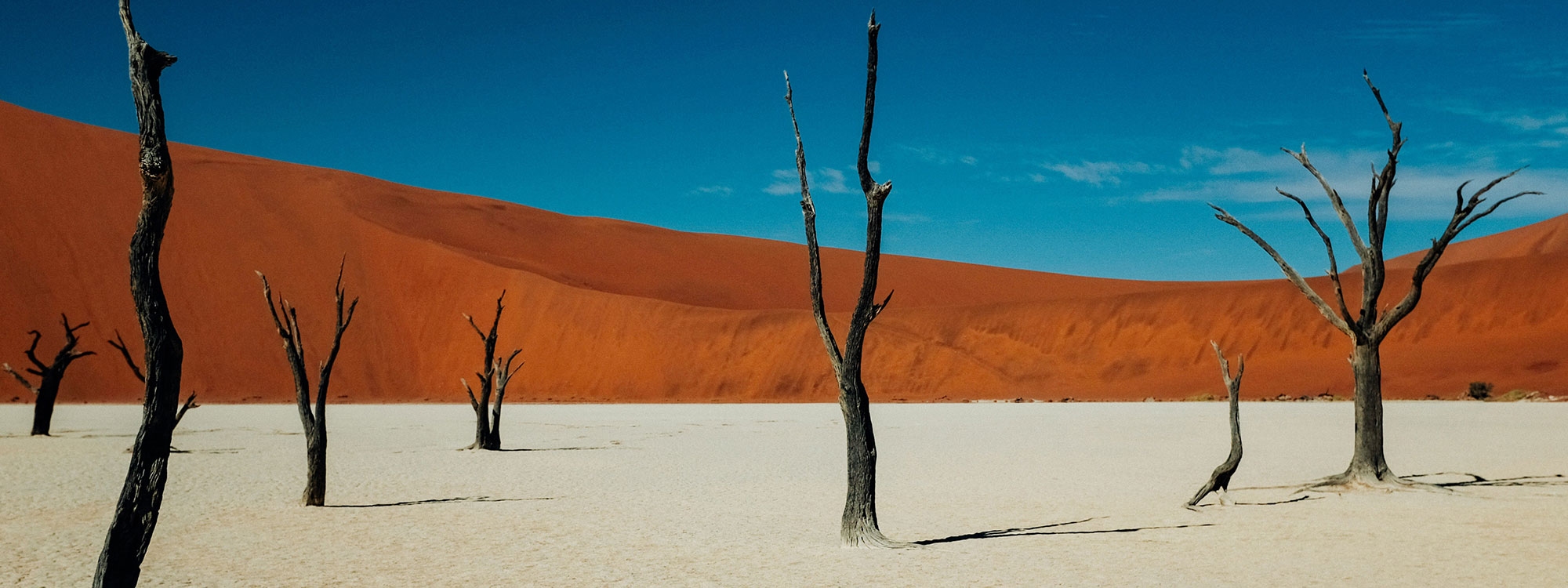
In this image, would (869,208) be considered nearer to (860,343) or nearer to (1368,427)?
(860,343)

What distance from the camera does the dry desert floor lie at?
8.80 meters

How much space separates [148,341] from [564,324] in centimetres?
5676

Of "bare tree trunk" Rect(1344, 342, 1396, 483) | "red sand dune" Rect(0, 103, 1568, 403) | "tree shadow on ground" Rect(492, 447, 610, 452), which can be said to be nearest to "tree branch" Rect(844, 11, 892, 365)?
"bare tree trunk" Rect(1344, 342, 1396, 483)

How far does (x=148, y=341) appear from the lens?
6027mm

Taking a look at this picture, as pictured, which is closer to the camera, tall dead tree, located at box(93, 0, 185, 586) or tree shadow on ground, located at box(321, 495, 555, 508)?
tall dead tree, located at box(93, 0, 185, 586)

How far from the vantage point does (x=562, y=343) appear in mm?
60781

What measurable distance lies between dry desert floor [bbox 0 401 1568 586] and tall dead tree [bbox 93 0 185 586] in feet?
8.21

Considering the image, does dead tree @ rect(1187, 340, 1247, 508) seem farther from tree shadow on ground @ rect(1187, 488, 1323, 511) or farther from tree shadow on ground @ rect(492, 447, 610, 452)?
tree shadow on ground @ rect(492, 447, 610, 452)

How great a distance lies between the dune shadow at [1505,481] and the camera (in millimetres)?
14320

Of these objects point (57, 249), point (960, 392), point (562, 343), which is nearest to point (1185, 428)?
point (960, 392)

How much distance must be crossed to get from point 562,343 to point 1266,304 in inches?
1463

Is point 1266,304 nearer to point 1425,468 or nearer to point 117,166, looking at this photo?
point 1425,468

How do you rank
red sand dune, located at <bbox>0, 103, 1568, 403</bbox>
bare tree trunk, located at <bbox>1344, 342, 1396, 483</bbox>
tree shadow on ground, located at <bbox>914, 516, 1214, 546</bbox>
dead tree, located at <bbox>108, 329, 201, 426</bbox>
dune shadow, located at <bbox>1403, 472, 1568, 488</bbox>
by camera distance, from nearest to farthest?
1. dead tree, located at <bbox>108, 329, 201, 426</bbox>
2. tree shadow on ground, located at <bbox>914, 516, 1214, 546</bbox>
3. bare tree trunk, located at <bbox>1344, 342, 1396, 483</bbox>
4. dune shadow, located at <bbox>1403, 472, 1568, 488</bbox>
5. red sand dune, located at <bbox>0, 103, 1568, 403</bbox>

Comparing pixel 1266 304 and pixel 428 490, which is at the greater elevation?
pixel 1266 304
